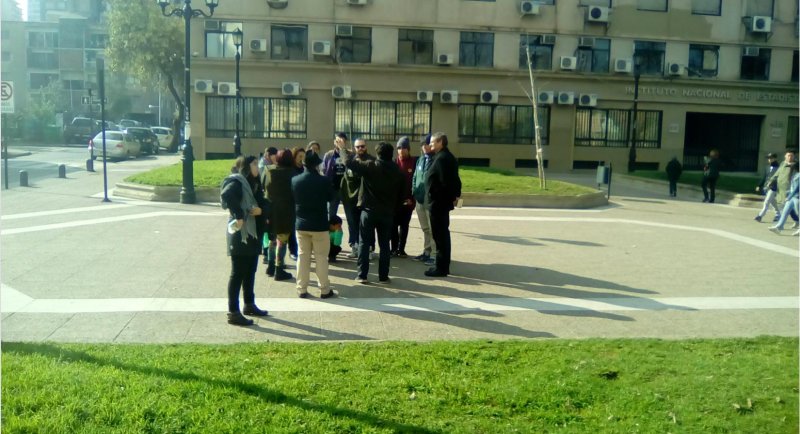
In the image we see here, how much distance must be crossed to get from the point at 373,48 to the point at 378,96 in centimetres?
220

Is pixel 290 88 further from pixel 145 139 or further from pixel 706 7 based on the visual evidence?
pixel 706 7

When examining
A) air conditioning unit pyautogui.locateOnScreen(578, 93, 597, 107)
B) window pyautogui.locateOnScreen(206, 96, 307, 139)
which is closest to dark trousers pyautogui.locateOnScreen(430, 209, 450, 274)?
window pyautogui.locateOnScreen(206, 96, 307, 139)

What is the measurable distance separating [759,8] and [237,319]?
36.2 m

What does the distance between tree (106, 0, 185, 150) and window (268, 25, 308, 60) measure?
1402cm

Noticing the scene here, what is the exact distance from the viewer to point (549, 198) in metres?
19.8

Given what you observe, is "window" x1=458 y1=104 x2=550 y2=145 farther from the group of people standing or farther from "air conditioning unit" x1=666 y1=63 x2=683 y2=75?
the group of people standing

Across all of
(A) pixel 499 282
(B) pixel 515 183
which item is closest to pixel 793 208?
(B) pixel 515 183

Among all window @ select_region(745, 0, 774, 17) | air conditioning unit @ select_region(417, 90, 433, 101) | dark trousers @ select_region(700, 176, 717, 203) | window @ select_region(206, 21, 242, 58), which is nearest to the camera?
dark trousers @ select_region(700, 176, 717, 203)

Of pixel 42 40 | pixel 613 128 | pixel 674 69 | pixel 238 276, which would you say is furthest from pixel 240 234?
pixel 42 40

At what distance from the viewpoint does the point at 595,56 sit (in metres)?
35.6

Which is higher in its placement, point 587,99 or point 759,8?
point 759,8

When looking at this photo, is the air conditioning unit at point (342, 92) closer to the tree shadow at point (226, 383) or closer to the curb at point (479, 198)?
the curb at point (479, 198)

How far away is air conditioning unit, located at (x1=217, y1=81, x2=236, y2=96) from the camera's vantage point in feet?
109

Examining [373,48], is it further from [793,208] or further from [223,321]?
[223,321]
